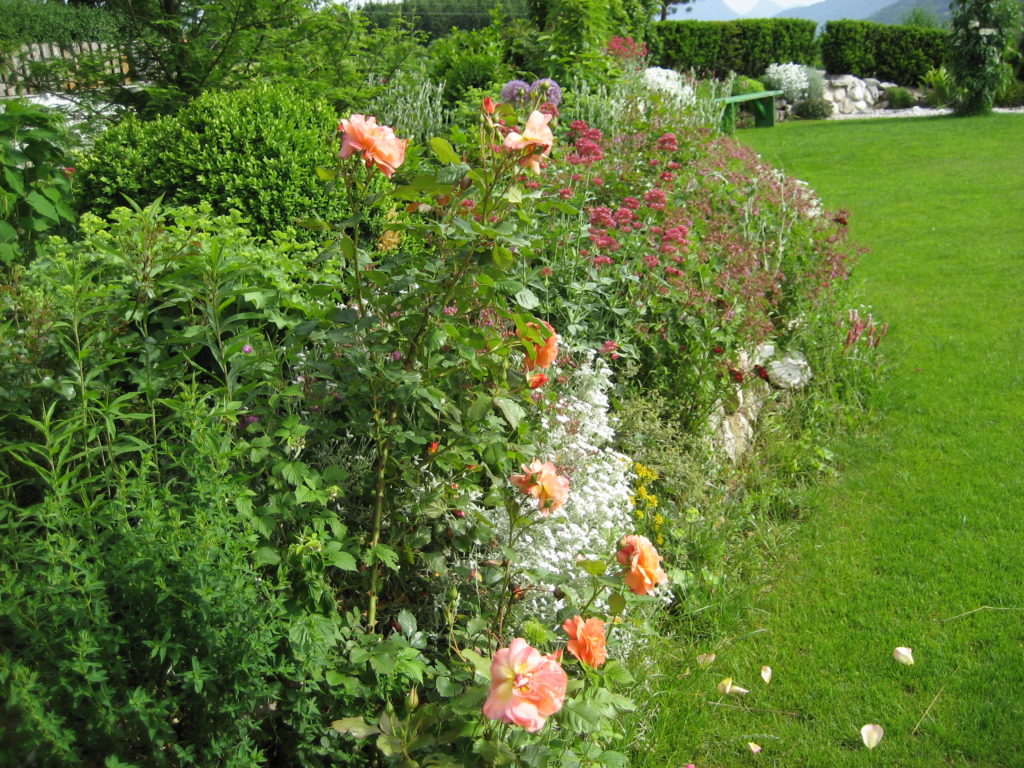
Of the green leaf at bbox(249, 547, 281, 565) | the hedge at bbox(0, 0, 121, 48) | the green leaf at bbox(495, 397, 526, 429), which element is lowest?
the green leaf at bbox(249, 547, 281, 565)

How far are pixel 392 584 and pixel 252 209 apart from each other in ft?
6.82

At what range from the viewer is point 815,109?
17.7m

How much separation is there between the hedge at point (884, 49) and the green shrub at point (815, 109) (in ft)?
11.9

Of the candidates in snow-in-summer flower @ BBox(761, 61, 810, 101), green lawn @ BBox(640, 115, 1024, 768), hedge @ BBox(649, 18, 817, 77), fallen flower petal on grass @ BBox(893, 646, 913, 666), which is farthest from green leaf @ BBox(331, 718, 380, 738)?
hedge @ BBox(649, 18, 817, 77)

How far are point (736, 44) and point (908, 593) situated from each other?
64.8ft

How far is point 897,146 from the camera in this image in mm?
12062

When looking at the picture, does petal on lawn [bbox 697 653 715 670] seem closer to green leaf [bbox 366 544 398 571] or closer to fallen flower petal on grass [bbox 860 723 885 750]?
fallen flower petal on grass [bbox 860 723 885 750]

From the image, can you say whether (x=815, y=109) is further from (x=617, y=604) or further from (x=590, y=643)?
(x=590, y=643)

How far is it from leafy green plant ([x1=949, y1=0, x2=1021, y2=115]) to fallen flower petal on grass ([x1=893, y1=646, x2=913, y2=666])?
15.8 metres

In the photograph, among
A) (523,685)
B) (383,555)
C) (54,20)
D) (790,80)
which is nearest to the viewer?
(523,685)

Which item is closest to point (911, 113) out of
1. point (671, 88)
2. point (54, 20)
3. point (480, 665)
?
point (671, 88)

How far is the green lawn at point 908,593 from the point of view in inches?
93.4

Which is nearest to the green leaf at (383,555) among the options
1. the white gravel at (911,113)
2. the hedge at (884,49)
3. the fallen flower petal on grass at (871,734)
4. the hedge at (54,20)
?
the fallen flower petal on grass at (871,734)

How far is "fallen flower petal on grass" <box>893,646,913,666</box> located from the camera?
265 centimetres
